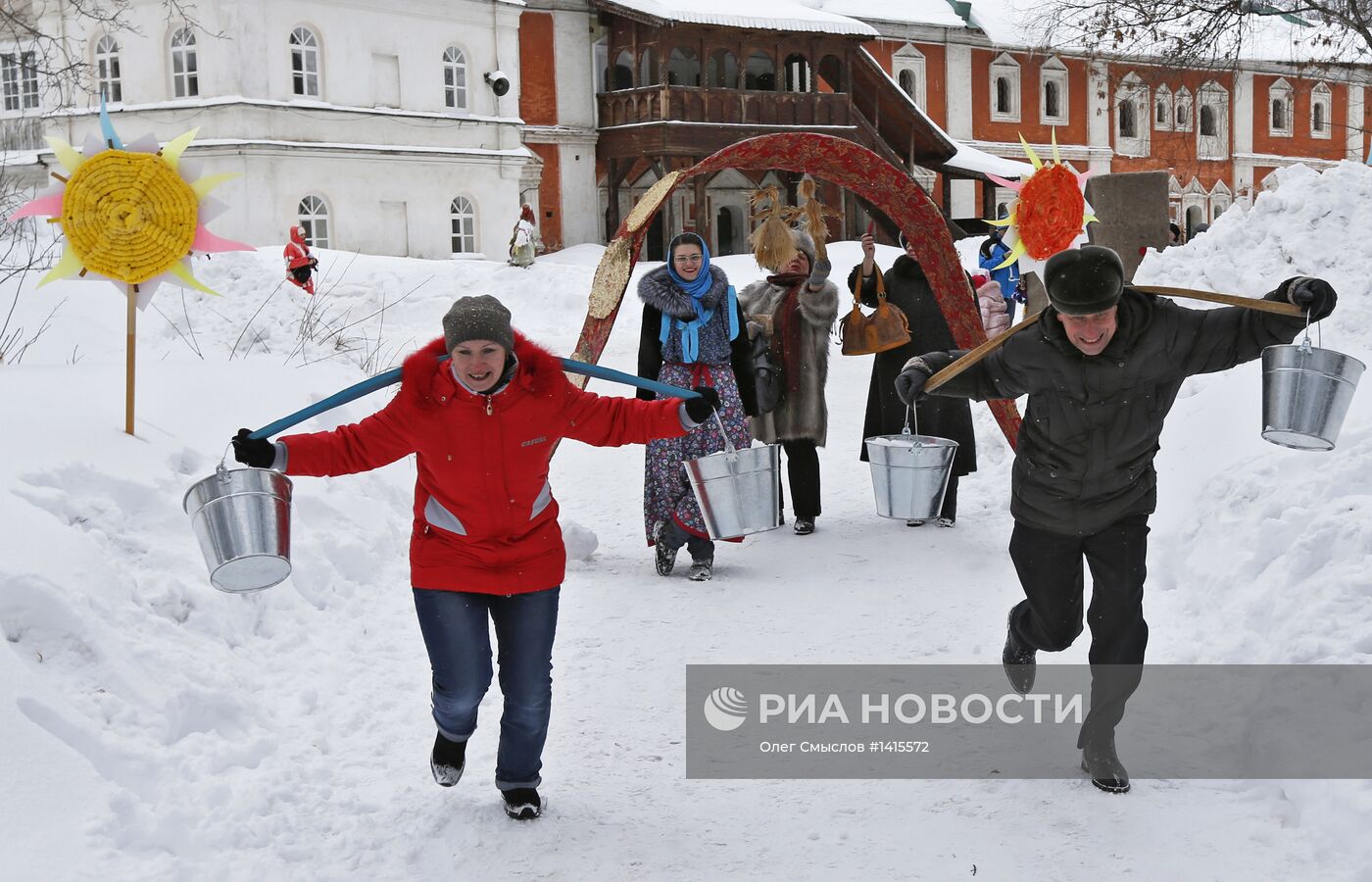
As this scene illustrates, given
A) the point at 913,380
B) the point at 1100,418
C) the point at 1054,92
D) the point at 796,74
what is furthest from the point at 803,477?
the point at 1054,92

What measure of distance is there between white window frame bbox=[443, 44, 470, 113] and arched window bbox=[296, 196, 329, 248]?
3534 mm

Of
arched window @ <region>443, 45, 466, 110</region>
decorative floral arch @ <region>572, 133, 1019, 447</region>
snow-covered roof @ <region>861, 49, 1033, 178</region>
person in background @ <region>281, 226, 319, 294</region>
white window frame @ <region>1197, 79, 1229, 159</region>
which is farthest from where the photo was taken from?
white window frame @ <region>1197, 79, 1229, 159</region>

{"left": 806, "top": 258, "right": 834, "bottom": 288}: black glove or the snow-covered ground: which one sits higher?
{"left": 806, "top": 258, "right": 834, "bottom": 288}: black glove

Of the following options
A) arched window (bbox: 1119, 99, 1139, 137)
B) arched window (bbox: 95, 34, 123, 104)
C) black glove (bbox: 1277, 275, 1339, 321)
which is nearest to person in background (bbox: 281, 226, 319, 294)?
arched window (bbox: 95, 34, 123, 104)

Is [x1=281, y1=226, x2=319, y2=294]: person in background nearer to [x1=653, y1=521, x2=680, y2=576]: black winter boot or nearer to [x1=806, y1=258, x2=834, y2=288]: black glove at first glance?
[x1=806, y1=258, x2=834, y2=288]: black glove

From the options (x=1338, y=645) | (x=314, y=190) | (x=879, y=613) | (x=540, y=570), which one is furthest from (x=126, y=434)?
(x=314, y=190)

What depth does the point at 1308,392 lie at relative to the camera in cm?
396

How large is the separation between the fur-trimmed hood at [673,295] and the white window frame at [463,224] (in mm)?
20451

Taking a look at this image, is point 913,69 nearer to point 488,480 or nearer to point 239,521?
point 488,480

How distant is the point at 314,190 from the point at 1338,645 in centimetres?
2276

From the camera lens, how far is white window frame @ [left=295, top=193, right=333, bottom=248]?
24.7m

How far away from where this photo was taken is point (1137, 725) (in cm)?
464

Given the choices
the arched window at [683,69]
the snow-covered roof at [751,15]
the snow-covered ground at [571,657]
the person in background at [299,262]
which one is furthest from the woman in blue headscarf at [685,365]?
the arched window at [683,69]

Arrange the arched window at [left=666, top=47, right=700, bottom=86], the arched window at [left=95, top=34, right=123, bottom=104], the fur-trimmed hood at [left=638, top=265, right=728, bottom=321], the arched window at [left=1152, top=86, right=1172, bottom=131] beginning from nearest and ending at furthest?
the fur-trimmed hood at [left=638, top=265, right=728, bottom=321] → the arched window at [left=95, top=34, right=123, bottom=104] → the arched window at [left=666, top=47, right=700, bottom=86] → the arched window at [left=1152, top=86, right=1172, bottom=131]
